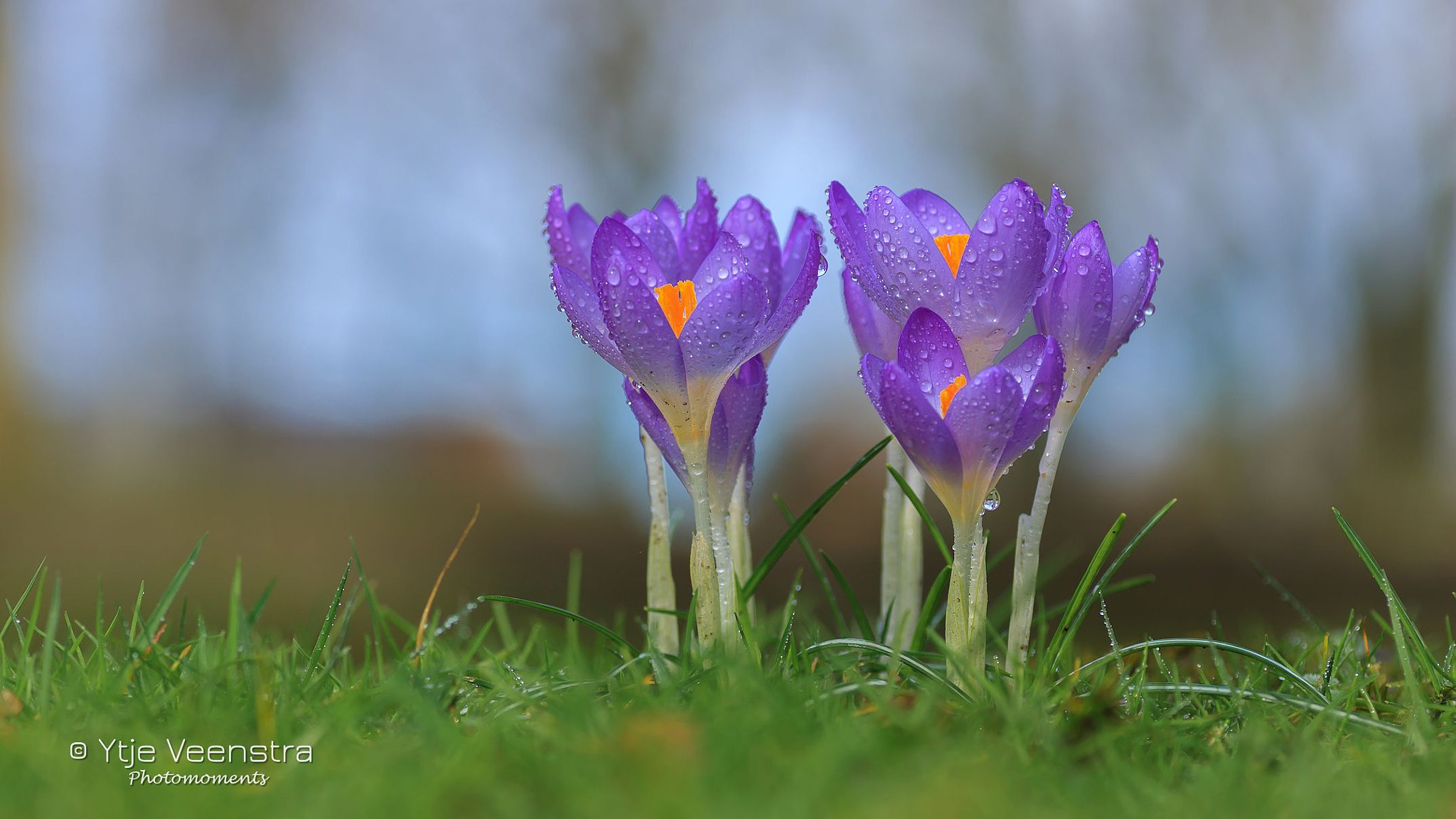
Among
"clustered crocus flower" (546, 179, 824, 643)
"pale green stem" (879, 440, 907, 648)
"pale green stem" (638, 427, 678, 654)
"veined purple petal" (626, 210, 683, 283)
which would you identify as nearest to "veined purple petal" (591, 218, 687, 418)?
"clustered crocus flower" (546, 179, 824, 643)

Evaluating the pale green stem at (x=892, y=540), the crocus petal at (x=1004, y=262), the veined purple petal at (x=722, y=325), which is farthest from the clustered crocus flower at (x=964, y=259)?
the pale green stem at (x=892, y=540)

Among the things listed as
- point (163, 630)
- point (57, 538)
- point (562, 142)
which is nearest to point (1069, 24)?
point (562, 142)

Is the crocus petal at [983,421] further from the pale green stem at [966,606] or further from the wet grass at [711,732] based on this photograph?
the wet grass at [711,732]

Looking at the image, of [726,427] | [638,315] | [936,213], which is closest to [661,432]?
[726,427]

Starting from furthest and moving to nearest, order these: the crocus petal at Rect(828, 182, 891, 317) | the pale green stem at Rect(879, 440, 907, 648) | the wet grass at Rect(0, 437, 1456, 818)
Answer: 1. the pale green stem at Rect(879, 440, 907, 648)
2. the crocus petal at Rect(828, 182, 891, 317)
3. the wet grass at Rect(0, 437, 1456, 818)

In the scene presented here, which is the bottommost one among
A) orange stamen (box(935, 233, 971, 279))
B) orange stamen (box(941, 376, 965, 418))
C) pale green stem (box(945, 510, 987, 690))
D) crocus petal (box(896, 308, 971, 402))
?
pale green stem (box(945, 510, 987, 690))

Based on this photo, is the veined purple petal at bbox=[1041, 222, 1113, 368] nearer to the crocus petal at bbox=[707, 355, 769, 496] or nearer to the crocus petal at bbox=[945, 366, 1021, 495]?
the crocus petal at bbox=[945, 366, 1021, 495]
